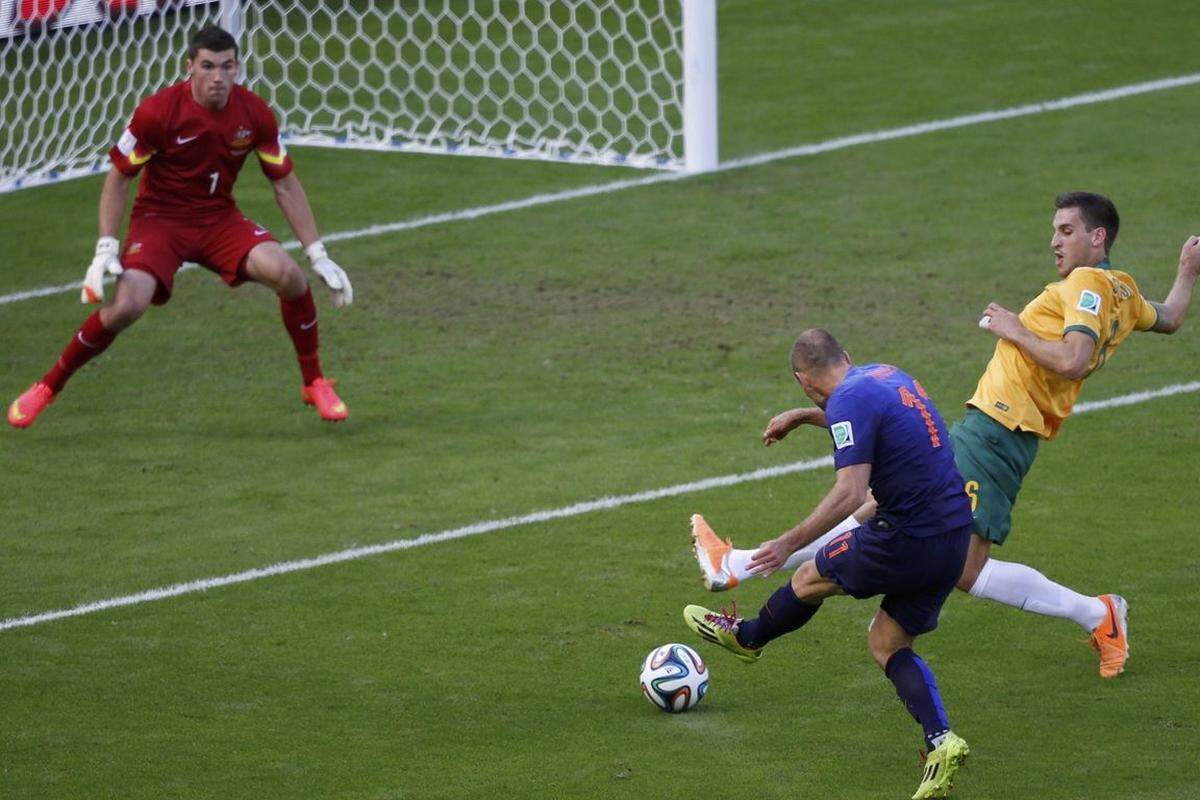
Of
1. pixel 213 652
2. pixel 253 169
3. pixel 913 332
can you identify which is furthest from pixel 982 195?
pixel 213 652

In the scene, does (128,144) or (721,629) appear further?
(128,144)

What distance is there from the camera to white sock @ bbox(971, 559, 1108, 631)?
732 cm

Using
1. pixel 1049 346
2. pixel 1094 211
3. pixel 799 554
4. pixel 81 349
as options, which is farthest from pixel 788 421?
pixel 81 349

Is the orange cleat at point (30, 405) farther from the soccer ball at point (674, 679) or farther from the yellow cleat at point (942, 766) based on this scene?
the yellow cleat at point (942, 766)

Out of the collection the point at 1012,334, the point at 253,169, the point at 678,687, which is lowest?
the point at 253,169

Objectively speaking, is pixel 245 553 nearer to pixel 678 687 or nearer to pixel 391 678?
pixel 391 678

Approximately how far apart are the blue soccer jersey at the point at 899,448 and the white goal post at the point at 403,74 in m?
8.09

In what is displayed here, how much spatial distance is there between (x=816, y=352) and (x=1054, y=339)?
4.50ft

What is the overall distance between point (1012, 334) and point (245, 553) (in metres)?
3.69

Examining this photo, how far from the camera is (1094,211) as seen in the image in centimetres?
727

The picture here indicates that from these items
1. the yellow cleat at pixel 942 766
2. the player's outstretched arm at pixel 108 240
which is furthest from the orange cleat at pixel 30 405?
the yellow cleat at pixel 942 766

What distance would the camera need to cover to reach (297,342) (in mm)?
10516

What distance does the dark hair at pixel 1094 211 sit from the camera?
727 centimetres

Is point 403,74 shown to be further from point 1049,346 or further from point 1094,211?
point 1049,346
